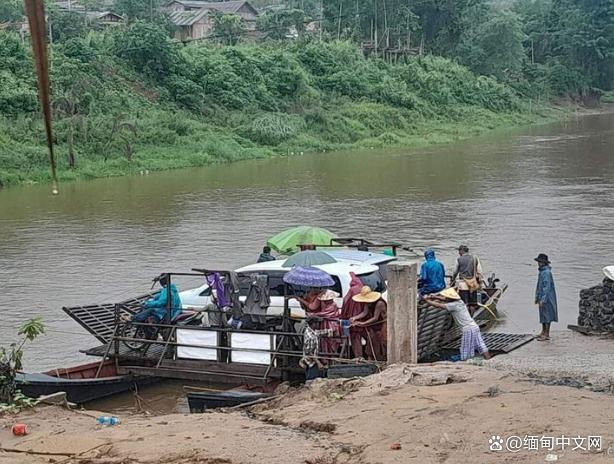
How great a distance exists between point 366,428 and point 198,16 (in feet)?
228

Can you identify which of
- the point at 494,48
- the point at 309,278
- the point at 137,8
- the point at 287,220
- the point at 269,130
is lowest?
the point at 287,220

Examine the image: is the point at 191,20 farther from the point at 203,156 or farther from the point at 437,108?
the point at 203,156

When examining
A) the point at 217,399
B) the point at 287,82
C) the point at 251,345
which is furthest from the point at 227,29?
the point at 217,399

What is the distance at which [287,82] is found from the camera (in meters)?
55.3

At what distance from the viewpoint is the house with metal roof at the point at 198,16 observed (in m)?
72.9

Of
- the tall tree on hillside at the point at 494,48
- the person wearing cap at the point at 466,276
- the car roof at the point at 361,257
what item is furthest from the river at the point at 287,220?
the tall tree on hillside at the point at 494,48

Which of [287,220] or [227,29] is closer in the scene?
[287,220]

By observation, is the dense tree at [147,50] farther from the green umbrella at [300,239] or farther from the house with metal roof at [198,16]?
the green umbrella at [300,239]

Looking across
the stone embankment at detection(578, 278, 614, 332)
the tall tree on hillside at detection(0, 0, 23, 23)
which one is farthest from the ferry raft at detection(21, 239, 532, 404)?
the tall tree on hillside at detection(0, 0, 23, 23)

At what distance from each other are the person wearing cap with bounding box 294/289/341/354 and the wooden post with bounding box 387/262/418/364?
2.47 ft

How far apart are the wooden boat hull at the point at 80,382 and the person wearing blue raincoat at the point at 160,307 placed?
0.67 metres

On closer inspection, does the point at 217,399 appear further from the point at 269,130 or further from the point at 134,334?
the point at 269,130

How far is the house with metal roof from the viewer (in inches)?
2872

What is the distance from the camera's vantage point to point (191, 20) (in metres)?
73.2
